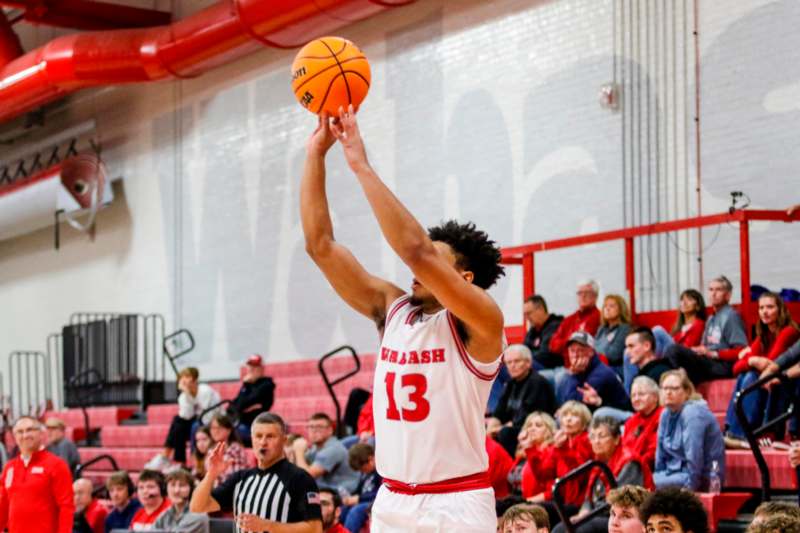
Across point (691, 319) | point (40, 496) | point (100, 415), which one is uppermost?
point (691, 319)

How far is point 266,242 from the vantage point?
17.2 meters

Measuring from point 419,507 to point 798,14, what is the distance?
7971mm

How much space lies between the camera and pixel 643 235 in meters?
11.6

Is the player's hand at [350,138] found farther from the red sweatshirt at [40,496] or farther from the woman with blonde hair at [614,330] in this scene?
the woman with blonde hair at [614,330]

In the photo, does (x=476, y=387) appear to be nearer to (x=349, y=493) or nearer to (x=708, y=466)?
(x=708, y=466)

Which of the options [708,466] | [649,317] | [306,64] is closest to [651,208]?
[649,317]

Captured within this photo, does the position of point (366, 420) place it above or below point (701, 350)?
below

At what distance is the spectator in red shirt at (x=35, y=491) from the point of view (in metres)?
9.75

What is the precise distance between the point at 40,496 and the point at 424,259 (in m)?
6.62

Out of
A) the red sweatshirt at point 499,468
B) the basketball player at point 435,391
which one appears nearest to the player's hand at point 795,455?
the red sweatshirt at point 499,468

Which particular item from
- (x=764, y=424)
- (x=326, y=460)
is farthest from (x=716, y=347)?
(x=326, y=460)

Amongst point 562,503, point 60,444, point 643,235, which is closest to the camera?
point 562,503

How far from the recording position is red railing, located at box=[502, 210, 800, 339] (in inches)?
397

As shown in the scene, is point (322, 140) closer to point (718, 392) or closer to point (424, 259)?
point (424, 259)
